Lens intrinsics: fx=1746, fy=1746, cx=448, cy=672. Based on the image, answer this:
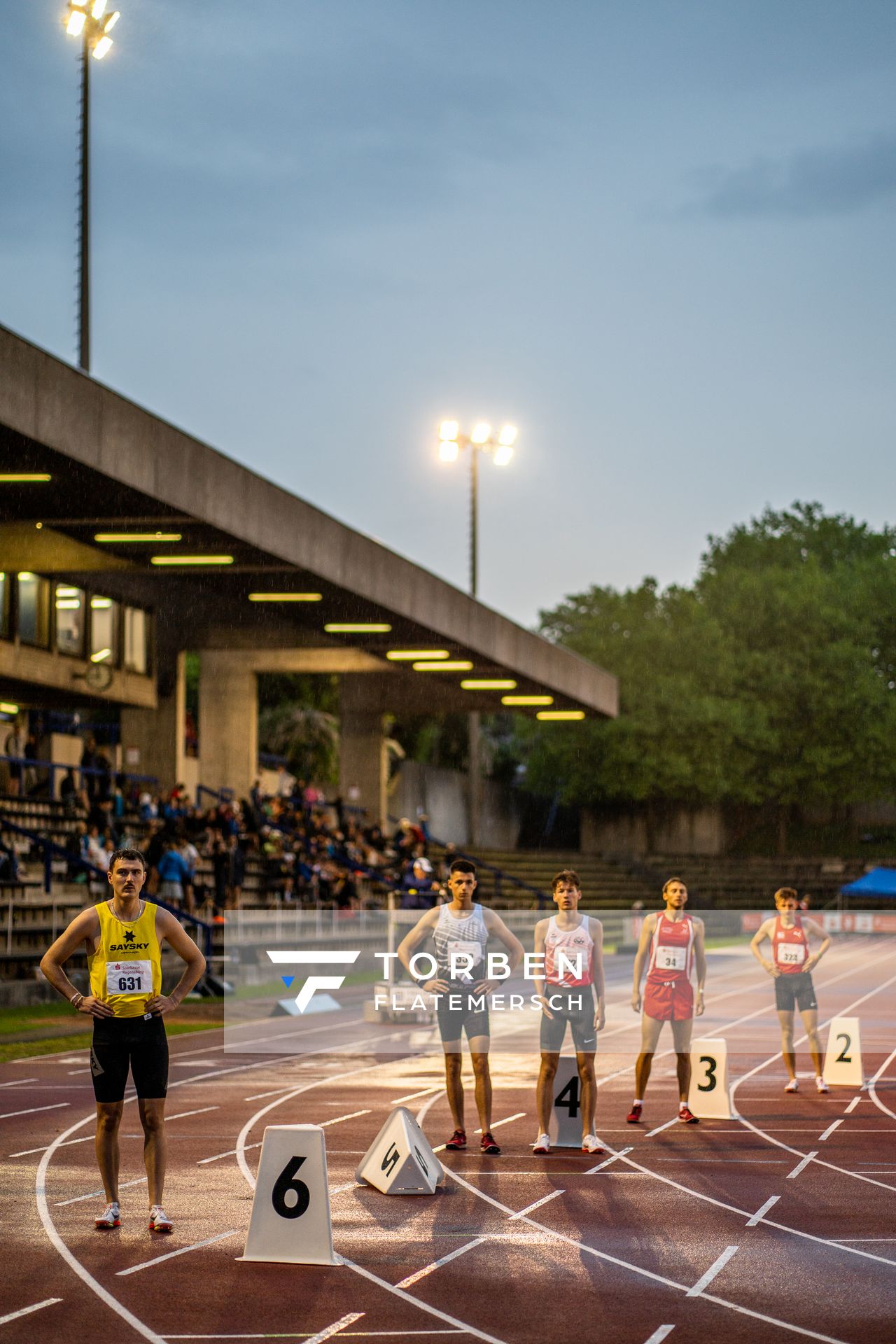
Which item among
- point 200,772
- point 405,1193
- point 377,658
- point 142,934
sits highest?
point 377,658

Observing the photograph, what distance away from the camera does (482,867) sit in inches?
1834

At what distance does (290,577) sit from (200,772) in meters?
11.6

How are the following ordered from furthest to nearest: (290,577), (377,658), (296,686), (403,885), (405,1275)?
(296,686)
(377,658)
(403,885)
(290,577)
(405,1275)

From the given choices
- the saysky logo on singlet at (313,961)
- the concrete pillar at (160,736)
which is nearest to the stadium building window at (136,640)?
the concrete pillar at (160,736)

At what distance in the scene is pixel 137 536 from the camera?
25.5 metres

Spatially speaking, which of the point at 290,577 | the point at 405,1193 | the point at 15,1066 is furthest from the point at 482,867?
the point at 405,1193

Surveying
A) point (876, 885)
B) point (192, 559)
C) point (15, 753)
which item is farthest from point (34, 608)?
point (876, 885)

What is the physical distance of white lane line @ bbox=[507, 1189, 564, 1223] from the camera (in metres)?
10.1

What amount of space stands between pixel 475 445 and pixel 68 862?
17.8m

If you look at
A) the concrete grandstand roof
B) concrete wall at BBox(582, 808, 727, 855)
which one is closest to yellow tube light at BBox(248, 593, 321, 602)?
the concrete grandstand roof

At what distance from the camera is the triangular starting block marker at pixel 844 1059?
17.3 meters

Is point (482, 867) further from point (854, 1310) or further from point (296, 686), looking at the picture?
point (854, 1310)

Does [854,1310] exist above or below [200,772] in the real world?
below

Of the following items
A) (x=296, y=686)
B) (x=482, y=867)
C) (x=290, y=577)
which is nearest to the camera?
(x=290, y=577)
